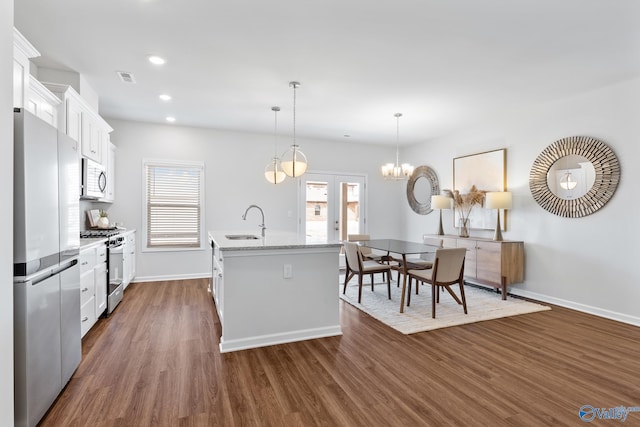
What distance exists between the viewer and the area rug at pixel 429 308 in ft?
11.9

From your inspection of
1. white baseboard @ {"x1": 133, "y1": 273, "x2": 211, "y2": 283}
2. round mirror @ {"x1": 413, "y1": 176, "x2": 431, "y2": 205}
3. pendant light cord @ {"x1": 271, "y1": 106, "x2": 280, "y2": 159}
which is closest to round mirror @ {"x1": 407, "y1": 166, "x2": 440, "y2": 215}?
round mirror @ {"x1": 413, "y1": 176, "x2": 431, "y2": 205}

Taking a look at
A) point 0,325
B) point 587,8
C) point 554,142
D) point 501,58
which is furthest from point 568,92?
point 0,325

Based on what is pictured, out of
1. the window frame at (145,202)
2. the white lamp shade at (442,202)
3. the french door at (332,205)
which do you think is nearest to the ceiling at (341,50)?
the window frame at (145,202)

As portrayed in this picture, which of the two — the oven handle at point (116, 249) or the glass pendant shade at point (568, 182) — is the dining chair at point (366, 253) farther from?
the oven handle at point (116, 249)

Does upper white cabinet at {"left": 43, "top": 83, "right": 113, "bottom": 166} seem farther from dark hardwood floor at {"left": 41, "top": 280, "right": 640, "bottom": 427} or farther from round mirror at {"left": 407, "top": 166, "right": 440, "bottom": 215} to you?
round mirror at {"left": 407, "top": 166, "right": 440, "bottom": 215}

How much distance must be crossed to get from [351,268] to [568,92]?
351 centimetres

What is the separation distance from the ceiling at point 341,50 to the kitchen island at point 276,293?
1.83 meters

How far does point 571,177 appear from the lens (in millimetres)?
4238

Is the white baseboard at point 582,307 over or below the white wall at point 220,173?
below

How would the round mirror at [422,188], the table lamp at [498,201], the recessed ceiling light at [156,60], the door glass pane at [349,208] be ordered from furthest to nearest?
the door glass pane at [349,208], the round mirror at [422,188], the table lamp at [498,201], the recessed ceiling light at [156,60]

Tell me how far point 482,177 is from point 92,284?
554 centimetres

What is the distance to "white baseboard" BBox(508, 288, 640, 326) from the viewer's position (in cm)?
373

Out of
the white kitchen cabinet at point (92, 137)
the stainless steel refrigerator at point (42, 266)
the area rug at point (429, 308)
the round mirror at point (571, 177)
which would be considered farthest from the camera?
the round mirror at point (571, 177)

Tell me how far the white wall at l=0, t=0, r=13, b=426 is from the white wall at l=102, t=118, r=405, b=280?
4.42m
